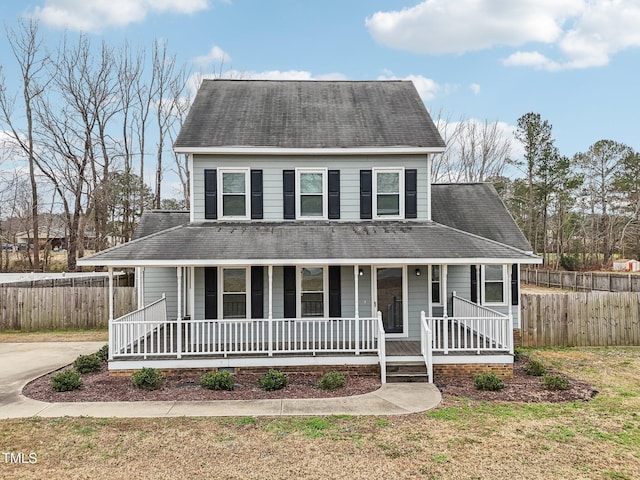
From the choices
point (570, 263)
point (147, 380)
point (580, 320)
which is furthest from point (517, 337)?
point (570, 263)

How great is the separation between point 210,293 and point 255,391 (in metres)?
3.57

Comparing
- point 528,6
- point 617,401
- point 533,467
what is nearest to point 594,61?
point 528,6

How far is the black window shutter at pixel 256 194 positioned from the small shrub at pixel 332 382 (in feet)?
16.5

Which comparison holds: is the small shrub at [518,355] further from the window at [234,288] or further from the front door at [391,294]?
the window at [234,288]

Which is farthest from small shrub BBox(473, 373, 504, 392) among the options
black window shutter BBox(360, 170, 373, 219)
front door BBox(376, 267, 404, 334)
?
black window shutter BBox(360, 170, 373, 219)

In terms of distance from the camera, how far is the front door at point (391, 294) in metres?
11.5

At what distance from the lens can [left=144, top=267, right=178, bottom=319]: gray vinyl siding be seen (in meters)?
13.0

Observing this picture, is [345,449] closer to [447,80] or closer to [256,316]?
[256,316]

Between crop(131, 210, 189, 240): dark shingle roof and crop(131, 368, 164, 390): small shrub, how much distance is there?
257 inches

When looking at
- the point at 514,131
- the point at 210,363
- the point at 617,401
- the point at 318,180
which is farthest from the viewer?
the point at 514,131

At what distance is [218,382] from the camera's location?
8.74 m

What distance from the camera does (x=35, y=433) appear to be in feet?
21.9

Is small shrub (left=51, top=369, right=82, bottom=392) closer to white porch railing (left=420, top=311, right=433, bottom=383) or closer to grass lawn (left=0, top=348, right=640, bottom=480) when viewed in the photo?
grass lawn (left=0, top=348, right=640, bottom=480)

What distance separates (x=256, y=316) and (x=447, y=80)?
23.6 metres
